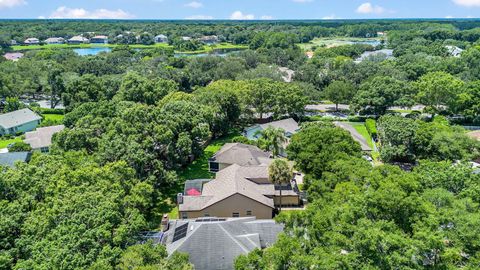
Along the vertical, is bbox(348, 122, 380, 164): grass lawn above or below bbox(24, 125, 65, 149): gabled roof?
below

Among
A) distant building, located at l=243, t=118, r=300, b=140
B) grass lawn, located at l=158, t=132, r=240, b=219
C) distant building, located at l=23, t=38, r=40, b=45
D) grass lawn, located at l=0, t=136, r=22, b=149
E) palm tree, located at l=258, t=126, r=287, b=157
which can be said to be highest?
distant building, located at l=23, t=38, r=40, b=45

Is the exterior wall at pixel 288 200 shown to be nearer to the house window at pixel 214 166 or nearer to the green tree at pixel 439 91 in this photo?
the house window at pixel 214 166

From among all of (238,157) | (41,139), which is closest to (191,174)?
(238,157)

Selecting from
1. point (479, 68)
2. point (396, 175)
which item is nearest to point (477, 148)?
point (396, 175)

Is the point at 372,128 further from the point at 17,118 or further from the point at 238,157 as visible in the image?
the point at 17,118

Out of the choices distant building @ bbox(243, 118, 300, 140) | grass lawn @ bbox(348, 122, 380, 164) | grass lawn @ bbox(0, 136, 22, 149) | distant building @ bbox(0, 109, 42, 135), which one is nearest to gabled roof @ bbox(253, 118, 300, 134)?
distant building @ bbox(243, 118, 300, 140)

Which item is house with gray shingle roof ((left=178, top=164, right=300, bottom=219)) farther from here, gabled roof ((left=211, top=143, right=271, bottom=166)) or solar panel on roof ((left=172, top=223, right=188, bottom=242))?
gabled roof ((left=211, top=143, right=271, bottom=166))

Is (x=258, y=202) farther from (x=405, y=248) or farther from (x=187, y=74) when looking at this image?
(x=187, y=74)

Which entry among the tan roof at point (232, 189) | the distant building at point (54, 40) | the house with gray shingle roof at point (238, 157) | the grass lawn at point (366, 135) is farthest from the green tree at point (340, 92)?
the distant building at point (54, 40)
